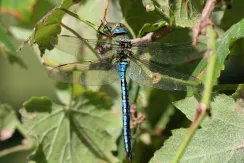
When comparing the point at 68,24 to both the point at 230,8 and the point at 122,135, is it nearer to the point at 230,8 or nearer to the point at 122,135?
the point at 122,135

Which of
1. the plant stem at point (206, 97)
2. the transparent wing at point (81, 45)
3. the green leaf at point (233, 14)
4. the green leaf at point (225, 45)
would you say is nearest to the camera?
the plant stem at point (206, 97)

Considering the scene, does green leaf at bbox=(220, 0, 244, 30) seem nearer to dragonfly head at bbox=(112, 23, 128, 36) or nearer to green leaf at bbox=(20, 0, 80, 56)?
dragonfly head at bbox=(112, 23, 128, 36)

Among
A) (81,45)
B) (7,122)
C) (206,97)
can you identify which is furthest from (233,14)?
(7,122)

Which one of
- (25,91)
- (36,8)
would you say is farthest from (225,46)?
(25,91)

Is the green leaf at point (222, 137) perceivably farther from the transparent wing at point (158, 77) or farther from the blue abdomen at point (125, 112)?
the blue abdomen at point (125, 112)

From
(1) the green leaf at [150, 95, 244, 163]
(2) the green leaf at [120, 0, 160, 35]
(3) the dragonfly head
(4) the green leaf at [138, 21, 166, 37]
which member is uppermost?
(2) the green leaf at [120, 0, 160, 35]

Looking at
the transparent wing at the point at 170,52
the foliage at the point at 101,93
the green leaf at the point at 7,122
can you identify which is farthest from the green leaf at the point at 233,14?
the green leaf at the point at 7,122

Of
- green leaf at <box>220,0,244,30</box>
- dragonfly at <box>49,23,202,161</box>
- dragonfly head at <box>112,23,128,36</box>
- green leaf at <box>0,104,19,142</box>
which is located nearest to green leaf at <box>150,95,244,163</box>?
dragonfly at <box>49,23,202,161</box>
